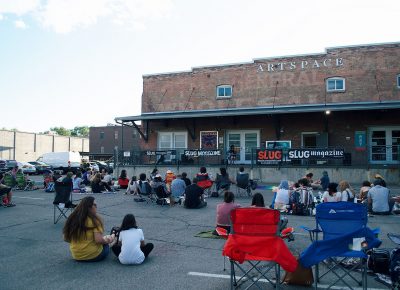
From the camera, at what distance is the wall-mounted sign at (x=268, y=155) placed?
742 inches

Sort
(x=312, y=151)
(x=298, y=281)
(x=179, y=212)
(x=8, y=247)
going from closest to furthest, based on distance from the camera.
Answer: (x=298, y=281) → (x=8, y=247) → (x=179, y=212) → (x=312, y=151)

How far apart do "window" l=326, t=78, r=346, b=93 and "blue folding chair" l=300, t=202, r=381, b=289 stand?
Answer: 19.8m

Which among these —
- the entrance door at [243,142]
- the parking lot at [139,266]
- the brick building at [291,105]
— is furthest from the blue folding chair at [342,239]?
the entrance door at [243,142]

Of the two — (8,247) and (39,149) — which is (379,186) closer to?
(8,247)

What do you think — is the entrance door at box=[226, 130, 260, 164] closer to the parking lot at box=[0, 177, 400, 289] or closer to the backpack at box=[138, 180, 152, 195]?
the backpack at box=[138, 180, 152, 195]

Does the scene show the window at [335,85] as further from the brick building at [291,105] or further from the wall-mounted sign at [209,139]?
the wall-mounted sign at [209,139]

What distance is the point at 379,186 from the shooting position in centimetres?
1069

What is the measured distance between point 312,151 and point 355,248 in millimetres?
14256

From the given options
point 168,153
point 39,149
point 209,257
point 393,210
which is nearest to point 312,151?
point 393,210

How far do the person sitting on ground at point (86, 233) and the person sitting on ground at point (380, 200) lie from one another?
27.2 ft

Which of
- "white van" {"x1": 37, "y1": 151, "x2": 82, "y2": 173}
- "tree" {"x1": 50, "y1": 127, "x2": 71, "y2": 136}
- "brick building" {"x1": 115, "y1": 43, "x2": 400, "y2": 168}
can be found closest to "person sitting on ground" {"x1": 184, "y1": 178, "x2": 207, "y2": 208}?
"brick building" {"x1": 115, "y1": 43, "x2": 400, "y2": 168}

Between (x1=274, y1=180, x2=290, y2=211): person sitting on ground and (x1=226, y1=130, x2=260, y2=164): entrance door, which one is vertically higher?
(x1=226, y1=130, x2=260, y2=164): entrance door

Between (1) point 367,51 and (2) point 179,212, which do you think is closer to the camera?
(2) point 179,212

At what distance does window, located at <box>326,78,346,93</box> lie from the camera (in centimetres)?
2288
